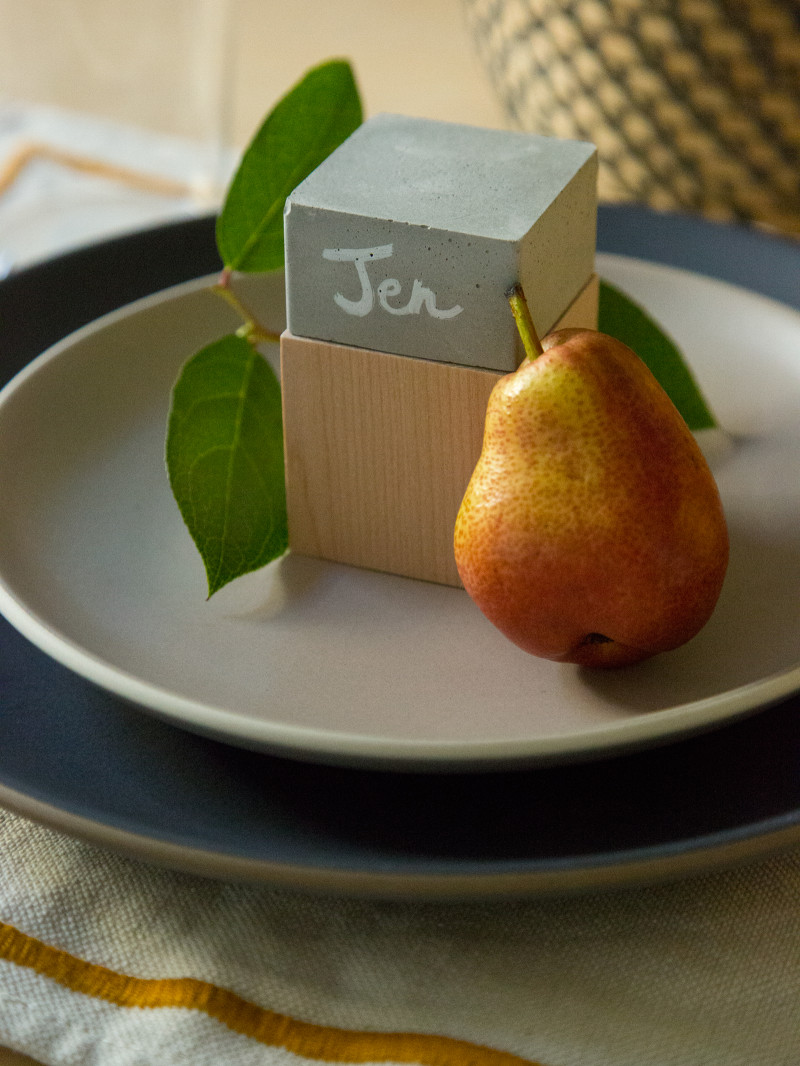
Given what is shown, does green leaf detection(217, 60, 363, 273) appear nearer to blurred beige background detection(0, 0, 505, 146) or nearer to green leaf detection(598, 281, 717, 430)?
green leaf detection(598, 281, 717, 430)

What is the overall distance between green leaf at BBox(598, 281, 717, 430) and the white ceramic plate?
33 millimetres

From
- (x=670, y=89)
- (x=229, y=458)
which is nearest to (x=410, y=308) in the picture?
(x=229, y=458)

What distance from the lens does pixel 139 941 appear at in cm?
49

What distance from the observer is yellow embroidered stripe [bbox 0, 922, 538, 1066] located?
1.48ft

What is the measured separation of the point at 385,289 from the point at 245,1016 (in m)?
0.29

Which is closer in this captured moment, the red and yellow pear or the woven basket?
the red and yellow pear

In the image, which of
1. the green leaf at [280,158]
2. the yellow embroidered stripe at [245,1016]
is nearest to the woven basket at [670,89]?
the green leaf at [280,158]

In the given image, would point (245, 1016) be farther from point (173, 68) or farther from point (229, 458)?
point (173, 68)

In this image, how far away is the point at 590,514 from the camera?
47cm

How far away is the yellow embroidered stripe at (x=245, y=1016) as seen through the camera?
1.48 feet

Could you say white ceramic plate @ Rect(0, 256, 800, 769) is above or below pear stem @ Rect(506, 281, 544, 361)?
below

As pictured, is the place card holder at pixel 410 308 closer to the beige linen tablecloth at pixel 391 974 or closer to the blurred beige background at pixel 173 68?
the beige linen tablecloth at pixel 391 974

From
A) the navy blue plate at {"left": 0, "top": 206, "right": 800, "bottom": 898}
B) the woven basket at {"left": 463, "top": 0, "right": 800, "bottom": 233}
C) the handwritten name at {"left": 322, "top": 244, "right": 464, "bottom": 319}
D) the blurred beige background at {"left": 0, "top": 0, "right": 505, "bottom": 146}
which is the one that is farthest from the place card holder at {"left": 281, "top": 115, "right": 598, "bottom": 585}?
the blurred beige background at {"left": 0, "top": 0, "right": 505, "bottom": 146}

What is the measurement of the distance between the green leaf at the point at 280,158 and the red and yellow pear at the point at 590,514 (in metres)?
0.17
